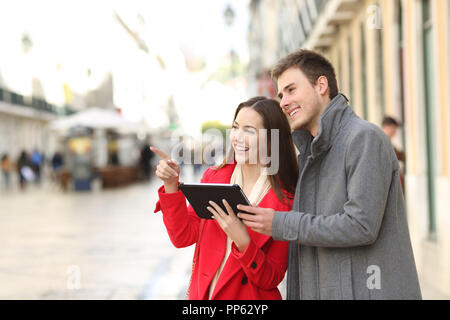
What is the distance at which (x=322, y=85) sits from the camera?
7.14ft

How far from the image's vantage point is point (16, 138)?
47594 mm

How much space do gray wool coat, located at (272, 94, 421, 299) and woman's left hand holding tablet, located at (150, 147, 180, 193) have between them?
55 cm

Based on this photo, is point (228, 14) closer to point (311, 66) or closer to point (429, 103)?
point (429, 103)

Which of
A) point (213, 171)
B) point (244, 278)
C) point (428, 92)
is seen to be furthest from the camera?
point (428, 92)

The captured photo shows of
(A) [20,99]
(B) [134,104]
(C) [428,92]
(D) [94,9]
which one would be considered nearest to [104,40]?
(D) [94,9]

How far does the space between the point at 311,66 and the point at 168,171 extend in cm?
69

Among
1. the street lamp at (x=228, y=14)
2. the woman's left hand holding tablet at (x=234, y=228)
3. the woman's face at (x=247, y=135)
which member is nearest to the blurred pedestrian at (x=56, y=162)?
the street lamp at (x=228, y=14)

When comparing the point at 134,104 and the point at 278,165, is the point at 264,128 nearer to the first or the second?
the point at 278,165

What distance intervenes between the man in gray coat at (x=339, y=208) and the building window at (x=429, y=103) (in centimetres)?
547

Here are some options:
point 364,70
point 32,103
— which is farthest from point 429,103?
point 32,103

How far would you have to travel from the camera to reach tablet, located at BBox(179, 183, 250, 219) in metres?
2.12

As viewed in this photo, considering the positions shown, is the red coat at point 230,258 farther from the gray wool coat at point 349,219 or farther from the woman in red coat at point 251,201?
the gray wool coat at point 349,219

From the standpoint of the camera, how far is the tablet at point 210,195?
212 centimetres

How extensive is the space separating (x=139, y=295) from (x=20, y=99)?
44870 mm
